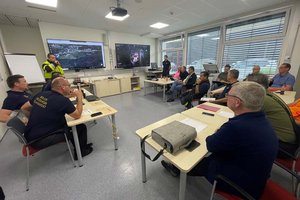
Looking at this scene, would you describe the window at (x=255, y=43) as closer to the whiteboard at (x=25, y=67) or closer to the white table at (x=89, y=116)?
the white table at (x=89, y=116)

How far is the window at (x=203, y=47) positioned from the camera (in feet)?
16.5

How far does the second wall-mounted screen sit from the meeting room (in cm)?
6

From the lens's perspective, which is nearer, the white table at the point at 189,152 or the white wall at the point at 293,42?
the white table at the point at 189,152

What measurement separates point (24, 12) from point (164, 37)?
18.1ft

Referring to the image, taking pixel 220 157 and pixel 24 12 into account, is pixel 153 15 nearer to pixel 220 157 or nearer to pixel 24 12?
pixel 24 12

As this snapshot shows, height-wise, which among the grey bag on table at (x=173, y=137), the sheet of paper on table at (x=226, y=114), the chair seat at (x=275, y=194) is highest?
the grey bag on table at (x=173, y=137)

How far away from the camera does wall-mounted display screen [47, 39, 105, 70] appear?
177 inches

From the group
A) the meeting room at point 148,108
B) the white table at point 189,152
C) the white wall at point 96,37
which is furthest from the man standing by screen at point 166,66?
the white table at point 189,152

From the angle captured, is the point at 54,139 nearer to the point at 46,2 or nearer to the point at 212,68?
the point at 46,2

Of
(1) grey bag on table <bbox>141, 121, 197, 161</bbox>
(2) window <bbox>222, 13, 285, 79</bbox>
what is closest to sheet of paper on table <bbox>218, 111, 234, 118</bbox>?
(1) grey bag on table <bbox>141, 121, 197, 161</bbox>

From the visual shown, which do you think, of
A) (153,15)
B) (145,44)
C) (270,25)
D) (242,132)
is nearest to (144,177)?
(242,132)

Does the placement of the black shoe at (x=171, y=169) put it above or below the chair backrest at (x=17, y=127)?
below

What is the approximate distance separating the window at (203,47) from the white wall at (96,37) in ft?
8.17

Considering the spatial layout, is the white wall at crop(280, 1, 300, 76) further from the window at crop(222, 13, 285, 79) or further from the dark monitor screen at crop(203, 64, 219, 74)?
the dark monitor screen at crop(203, 64, 219, 74)
